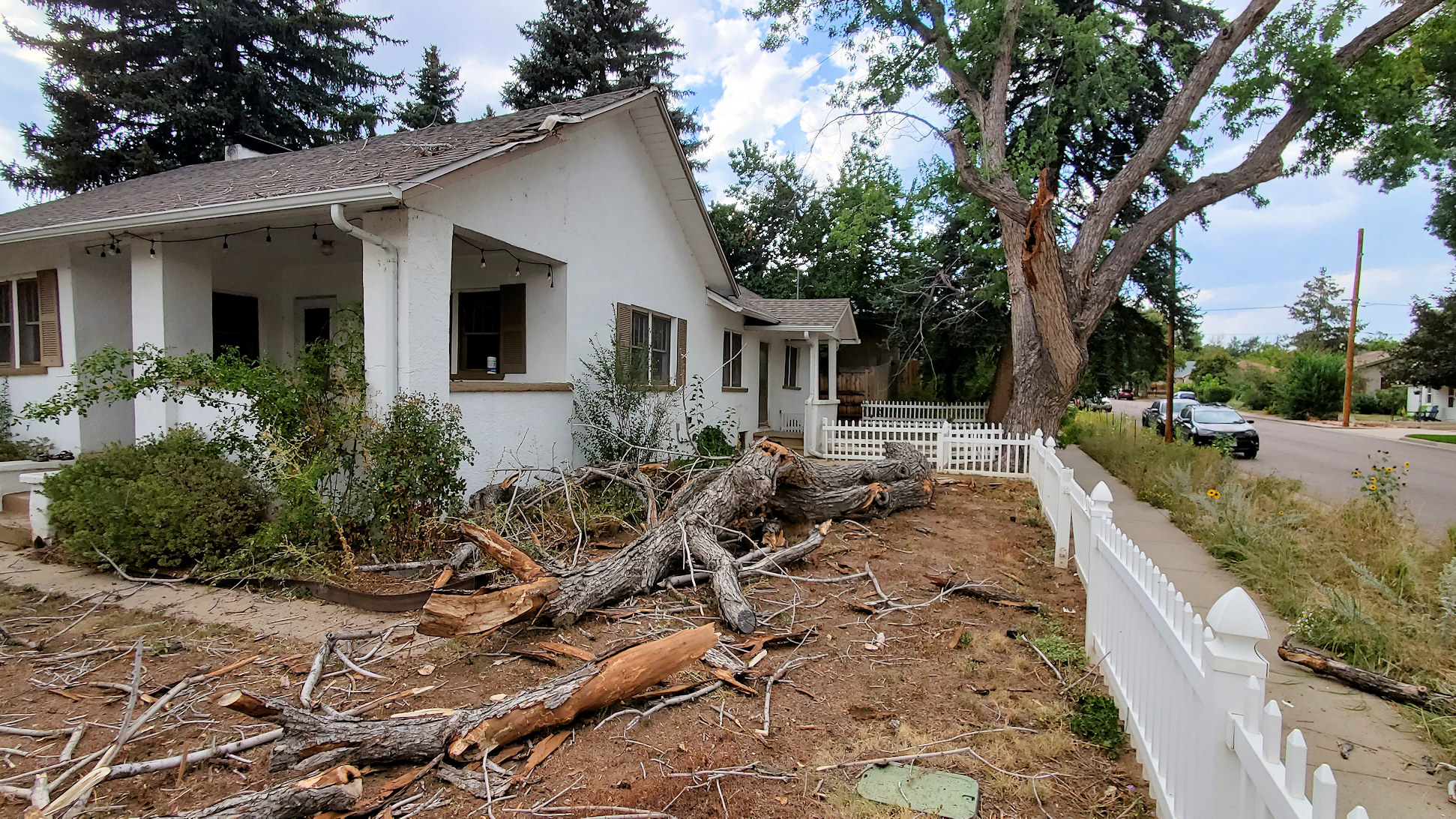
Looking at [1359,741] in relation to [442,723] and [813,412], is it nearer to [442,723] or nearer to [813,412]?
[442,723]

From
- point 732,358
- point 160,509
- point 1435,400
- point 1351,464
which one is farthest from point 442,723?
point 1435,400

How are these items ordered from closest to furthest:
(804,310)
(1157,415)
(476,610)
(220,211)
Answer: (476,610) → (220,211) → (804,310) → (1157,415)

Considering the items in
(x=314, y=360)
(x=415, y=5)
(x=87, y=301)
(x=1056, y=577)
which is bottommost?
(x=1056, y=577)

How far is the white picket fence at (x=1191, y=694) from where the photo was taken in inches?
67.0

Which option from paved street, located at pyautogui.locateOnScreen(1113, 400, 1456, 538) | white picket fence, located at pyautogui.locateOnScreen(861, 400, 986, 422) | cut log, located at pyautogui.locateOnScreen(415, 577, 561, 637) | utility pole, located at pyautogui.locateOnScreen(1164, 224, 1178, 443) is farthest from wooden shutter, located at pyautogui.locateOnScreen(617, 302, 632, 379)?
utility pole, located at pyautogui.locateOnScreen(1164, 224, 1178, 443)

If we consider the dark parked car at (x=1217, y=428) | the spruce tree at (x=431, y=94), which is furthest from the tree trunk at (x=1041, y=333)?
the spruce tree at (x=431, y=94)

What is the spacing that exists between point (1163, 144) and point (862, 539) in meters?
9.33

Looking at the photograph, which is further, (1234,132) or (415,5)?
(415,5)

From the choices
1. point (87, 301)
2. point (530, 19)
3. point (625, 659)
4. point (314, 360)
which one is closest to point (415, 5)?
point (530, 19)

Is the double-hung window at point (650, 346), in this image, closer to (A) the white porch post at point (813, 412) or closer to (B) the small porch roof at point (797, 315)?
(B) the small porch roof at point (797, 315)

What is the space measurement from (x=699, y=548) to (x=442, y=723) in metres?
2.61

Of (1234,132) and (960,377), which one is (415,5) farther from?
(1234,132)

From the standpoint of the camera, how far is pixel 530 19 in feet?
73.3

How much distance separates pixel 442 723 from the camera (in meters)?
2.91
